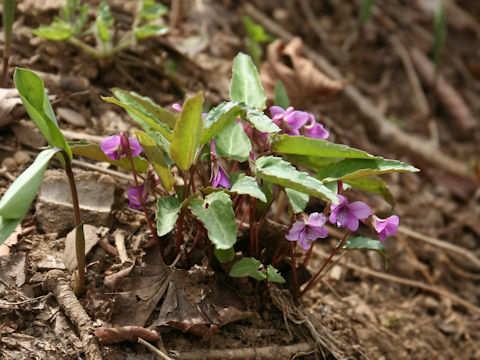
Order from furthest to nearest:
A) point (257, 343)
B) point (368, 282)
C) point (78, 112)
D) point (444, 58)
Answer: point (444, 58) < point (368, 282) < point (78, 112) < point (257, 343)

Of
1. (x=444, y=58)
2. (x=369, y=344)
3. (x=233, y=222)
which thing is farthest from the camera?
(x=444, y=58)

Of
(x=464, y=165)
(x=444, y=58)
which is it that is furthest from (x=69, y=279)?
(x=444, y=58)

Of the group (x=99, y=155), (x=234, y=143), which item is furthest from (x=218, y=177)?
(x=99, y=155)

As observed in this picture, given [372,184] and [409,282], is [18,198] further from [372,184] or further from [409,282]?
[409,282]

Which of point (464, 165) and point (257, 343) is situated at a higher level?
point (257, 343)

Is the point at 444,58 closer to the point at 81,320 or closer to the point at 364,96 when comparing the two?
the point at 364,96

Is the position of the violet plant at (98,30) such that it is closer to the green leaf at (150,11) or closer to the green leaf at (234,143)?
the green leaf at (150,11)
